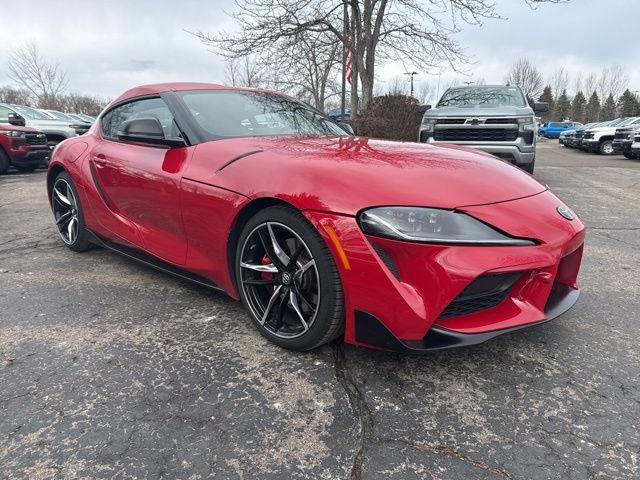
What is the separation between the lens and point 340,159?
86.2 inches

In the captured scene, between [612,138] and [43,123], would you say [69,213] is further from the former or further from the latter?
[612,138]

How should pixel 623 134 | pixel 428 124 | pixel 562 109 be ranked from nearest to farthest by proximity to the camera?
1. pixel 428 124
2. pixel 623 134
3. pixel 562 109

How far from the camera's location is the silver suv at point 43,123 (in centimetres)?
1134

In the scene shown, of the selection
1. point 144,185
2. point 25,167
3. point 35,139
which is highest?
point 144,185

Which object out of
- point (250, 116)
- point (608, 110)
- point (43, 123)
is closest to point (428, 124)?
point (250, 116)

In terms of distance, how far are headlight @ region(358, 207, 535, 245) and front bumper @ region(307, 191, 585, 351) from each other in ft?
0.10

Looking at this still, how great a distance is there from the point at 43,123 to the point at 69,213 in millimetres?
10200

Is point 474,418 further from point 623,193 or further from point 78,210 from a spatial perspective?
point 623,193

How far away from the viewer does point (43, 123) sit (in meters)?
12.1

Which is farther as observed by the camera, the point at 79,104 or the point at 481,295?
the point at 79,104

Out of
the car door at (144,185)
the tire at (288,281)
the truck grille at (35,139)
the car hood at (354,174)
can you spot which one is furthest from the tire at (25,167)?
the tire at (288,281)

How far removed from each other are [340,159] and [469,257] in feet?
2.59

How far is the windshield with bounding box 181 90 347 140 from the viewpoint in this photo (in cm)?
283

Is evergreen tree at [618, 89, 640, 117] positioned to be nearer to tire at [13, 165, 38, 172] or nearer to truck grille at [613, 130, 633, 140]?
truck grille at [613, 130, 633, 140]
